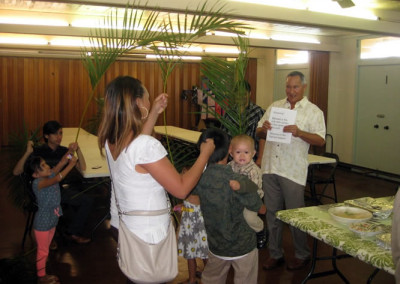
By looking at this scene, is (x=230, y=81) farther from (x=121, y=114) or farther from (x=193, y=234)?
(x=121, y=114)

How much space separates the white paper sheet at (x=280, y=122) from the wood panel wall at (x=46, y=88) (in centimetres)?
788

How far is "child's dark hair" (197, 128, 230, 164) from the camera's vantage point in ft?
7.34

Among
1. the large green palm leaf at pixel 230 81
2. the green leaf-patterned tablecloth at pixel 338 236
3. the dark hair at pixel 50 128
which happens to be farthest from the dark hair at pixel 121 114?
the dark hair at pixel 50 128

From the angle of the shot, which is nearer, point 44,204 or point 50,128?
point 44,204

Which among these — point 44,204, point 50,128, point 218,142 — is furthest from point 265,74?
point 218,142

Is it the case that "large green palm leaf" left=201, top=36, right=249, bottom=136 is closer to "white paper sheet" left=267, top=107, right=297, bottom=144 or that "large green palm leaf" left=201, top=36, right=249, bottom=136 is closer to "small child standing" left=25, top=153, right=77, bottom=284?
"white paper sheet" left=267, top=107, right=297, bottom=144

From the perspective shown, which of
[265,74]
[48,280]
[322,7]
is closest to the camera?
[48,280]

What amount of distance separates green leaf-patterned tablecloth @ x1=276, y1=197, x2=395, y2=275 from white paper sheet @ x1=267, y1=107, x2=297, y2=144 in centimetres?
90

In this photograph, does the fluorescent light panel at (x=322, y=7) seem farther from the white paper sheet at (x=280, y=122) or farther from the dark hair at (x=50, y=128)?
the dark hair at (x=50, y=128)

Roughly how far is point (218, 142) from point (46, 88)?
10773 millimetres

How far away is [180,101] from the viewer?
13016 mm

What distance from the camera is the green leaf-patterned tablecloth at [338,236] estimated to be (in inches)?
74.2

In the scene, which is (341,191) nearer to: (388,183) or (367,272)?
(388,183)

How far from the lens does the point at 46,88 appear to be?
11.8m
